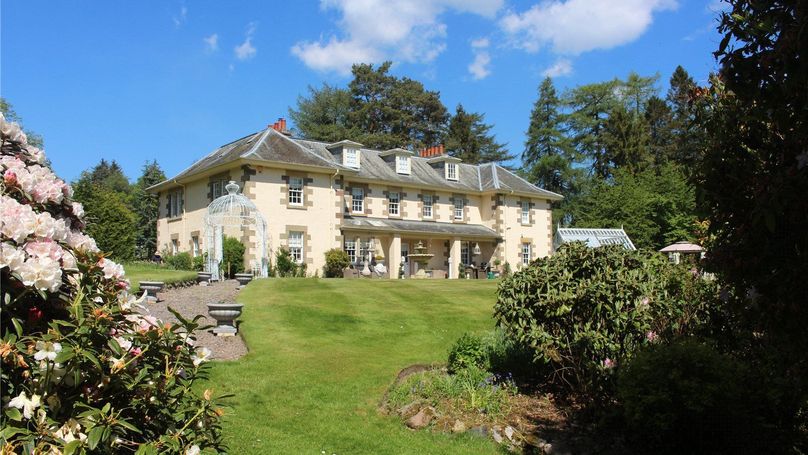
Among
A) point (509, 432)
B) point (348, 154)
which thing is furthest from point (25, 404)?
point (348, 154)

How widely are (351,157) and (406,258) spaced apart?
21.3 ft

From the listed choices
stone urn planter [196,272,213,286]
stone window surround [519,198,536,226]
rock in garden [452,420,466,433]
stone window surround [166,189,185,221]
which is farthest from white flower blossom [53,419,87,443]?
stone window surround [519,198,536,226]

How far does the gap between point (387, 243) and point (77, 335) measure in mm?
30010

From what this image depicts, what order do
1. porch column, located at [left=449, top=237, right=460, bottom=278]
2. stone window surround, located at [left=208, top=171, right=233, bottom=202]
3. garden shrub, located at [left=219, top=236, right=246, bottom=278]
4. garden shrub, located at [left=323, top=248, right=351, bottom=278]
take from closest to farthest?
1. garden shrub, located at [left=219, top=236, right=246, bottom=278]
2. stone window surround, located at [left=208, top=171, right=233, bottom=202]
3. garden shrub, located at [left=323, top=248, right=351, bottom=278]
4. porch column, located at [left=449, top=237, right=460, bottom=278]

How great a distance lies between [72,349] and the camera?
2578mm

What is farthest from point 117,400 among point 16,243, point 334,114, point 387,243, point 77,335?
point 334,114

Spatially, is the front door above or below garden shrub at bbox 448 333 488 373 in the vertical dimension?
above

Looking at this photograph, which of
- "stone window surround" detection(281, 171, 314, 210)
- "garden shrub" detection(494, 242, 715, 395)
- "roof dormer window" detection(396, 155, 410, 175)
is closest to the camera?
"garden shrub" detection(494, 242, 715, 395)

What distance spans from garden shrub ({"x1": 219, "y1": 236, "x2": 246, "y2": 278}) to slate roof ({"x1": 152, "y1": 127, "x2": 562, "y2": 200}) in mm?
3718

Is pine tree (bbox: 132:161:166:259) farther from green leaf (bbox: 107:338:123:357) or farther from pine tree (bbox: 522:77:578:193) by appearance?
green leaf (bbox: 107:338:123:357)

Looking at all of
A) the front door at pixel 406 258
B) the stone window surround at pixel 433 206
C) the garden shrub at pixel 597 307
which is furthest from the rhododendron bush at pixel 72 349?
the stone window surround at pixel 433 206

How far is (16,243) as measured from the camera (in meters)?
2.63

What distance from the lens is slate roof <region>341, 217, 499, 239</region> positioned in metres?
30.6

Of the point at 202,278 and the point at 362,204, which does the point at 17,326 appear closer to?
the point at 202,278
